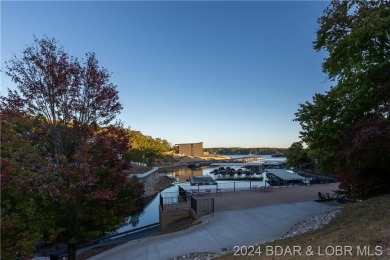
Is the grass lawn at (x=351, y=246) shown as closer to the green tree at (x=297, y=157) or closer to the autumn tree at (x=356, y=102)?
the autumn tree at (x=356, y=102)

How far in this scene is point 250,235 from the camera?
37.3 feet

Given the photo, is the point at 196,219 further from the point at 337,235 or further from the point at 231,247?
the point at 337,235

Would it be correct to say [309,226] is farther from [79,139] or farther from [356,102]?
[79,139]

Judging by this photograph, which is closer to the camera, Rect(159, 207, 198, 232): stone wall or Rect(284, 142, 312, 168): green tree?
Rect(159, 207, 198, 232): stone wall

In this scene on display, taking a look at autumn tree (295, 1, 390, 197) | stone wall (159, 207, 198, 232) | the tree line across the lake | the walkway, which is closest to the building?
the walkway

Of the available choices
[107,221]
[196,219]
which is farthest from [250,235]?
[107,221]

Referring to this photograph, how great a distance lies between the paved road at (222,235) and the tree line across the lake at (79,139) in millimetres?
1816

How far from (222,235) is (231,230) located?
804mm

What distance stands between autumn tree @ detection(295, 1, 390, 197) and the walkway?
356 cm

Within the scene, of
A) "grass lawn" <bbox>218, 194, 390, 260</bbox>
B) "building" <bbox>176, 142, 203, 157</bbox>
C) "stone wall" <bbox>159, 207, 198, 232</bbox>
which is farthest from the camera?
"building" <bbox>176, 142, 203, 157</bbox>

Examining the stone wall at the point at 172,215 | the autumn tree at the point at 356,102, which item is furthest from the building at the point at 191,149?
the autumn tree at the point at 356,102

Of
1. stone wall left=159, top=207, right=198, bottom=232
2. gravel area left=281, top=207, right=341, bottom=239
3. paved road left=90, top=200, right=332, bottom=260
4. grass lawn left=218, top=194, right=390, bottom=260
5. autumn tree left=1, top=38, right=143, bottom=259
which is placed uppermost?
autumn tree left=1, top=38, right=143, bottom=259

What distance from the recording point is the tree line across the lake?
19.2ft

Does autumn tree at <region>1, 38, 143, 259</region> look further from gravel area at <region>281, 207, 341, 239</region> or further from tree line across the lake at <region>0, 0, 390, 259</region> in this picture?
gravel area at <region>281, 207, 341, 239</region>
